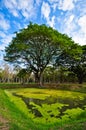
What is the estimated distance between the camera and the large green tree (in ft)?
142

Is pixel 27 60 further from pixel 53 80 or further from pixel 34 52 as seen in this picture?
pixel 53 80

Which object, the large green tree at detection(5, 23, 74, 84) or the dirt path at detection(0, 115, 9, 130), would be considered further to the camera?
the large green tree at detection(5, 23, 74, 84)

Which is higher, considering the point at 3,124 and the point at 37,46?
the point at 37,46

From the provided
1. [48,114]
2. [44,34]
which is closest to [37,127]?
[48,114]

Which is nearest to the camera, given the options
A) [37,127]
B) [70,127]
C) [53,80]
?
[70,127]

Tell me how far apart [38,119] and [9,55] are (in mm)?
36066

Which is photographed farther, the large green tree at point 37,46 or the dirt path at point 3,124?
the large green tree at point 37,46

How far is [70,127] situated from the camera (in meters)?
10.4

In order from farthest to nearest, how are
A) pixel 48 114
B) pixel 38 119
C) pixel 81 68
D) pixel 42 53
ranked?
pixel 81 68, pixel 42 53, pixel 48 114, pixel 38 119

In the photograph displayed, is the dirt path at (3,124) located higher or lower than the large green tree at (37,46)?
lower

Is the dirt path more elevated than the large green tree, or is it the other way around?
the large green tree

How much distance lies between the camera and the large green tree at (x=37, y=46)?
43219 mm

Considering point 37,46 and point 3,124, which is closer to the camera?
point 3,124

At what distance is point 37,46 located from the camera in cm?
4550
